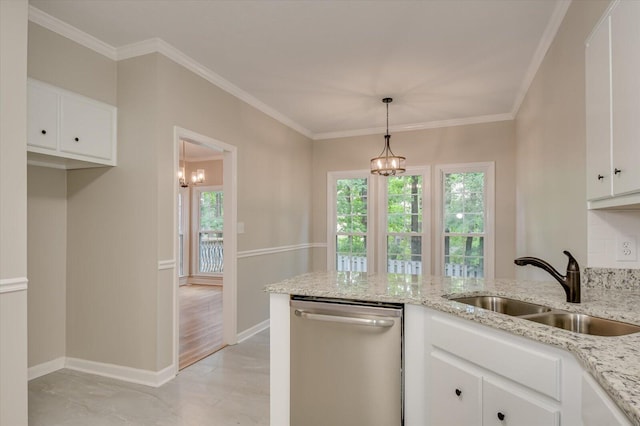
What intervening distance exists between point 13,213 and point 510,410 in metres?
2.60

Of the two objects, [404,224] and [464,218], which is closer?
[464,218]

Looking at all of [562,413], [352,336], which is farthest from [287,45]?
[562,413]

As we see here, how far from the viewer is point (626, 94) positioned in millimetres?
1523

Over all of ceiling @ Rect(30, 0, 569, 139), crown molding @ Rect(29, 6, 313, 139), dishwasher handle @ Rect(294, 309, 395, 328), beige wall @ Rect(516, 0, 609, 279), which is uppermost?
ceiling @ Rect(30, 0, 569, 139)

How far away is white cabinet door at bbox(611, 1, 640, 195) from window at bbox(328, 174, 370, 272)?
402 centimetres

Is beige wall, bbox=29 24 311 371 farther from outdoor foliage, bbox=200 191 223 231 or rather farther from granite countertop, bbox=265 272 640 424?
outdoor foliage, bbox=200 191 223 231

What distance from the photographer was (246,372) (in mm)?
3107

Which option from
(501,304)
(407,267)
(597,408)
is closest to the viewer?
(597,408)

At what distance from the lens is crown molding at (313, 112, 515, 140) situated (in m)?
4.88

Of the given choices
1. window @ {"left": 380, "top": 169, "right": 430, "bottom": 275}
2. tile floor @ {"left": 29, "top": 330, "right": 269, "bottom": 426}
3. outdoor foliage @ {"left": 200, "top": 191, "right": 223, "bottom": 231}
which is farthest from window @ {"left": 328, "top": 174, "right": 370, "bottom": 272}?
outdoor foliage @ {"left": 200, "top": 191, "right": 223, "bottom": 231}

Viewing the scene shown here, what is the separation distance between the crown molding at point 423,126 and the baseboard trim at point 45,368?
4356mm

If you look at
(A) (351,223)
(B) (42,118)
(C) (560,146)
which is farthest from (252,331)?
(C) (560,146)

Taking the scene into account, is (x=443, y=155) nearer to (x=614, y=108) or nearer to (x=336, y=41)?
(x=336, y=41)

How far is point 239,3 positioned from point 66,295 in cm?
288
